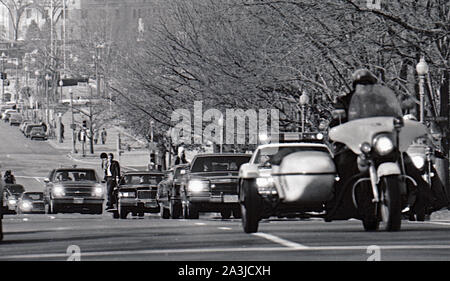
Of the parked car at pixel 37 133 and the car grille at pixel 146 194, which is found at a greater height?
the parked car at pixel 37 133

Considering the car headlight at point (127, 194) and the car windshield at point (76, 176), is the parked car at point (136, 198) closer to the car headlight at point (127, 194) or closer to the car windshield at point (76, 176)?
the car headlight at point (127, 194)

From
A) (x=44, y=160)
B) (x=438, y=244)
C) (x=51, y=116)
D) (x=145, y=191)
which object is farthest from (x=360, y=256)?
(x=51, y=116)

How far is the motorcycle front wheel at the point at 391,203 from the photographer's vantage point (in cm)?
691

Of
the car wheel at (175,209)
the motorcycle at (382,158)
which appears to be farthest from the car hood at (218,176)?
A: the car wheel at (175,209)

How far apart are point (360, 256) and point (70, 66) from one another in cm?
13605

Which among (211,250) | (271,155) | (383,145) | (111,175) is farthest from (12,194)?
(383,145)

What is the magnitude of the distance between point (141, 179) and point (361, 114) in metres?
32.8

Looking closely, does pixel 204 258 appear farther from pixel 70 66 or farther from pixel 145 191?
pixel 70 66

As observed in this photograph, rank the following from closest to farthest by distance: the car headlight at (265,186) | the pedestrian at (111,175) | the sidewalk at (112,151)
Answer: the car headlight at (265,186) → the pedestrian at (111,175) → the sidewalk at (112,151)

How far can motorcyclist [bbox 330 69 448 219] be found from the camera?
24.2 feet

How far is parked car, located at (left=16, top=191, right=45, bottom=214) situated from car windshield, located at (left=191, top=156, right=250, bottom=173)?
3260cm

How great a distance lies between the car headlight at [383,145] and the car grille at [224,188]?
706cm

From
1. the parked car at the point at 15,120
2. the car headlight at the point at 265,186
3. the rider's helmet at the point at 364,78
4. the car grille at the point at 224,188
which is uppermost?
the parked car at the point at 15,120

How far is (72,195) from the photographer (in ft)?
126
